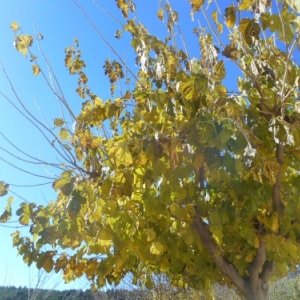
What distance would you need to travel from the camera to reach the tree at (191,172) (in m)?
2.30

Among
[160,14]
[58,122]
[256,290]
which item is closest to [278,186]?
[256,290]

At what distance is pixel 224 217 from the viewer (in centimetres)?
250

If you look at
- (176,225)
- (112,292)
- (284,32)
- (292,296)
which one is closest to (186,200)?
(176,225)

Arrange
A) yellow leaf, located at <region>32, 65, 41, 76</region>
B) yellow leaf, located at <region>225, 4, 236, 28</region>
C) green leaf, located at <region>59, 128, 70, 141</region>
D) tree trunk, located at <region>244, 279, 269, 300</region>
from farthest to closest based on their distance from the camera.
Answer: yellow leaf, located at <region>32, 65, 41, 76</region>, green leaf, located at <region>59, 128, 70, 141</region>, tree trunk, located at <region>244, 279, 269, 300</region>, yellow leaf, located at <region>225, 4, 236, 28</region>

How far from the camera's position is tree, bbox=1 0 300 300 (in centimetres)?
230

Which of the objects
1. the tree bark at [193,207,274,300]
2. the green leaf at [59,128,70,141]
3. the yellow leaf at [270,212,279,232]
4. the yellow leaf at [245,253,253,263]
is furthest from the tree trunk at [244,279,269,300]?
the green leaf at [59,128,70,141]

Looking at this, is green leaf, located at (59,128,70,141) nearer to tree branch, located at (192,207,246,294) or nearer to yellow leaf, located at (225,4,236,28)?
tree branch, located at (192,207,246,294)

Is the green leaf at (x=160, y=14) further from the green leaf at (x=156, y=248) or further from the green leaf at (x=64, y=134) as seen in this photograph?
the green leaf at (x=156, y=248)

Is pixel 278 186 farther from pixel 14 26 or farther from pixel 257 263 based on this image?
pixel 14 26

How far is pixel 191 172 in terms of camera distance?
264 centimetres

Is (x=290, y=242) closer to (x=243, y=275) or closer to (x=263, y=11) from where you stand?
(x=243, y=275)

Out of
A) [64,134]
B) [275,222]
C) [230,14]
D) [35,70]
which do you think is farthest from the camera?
[35,70]

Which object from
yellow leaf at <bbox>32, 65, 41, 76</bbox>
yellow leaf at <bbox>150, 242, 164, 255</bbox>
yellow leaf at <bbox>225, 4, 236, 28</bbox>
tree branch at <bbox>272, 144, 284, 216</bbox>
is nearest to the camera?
yellow leaf at <bbox>225, 4, 236, 28</bbox>

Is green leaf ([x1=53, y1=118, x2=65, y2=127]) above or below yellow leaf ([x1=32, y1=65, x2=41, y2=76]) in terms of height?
below
